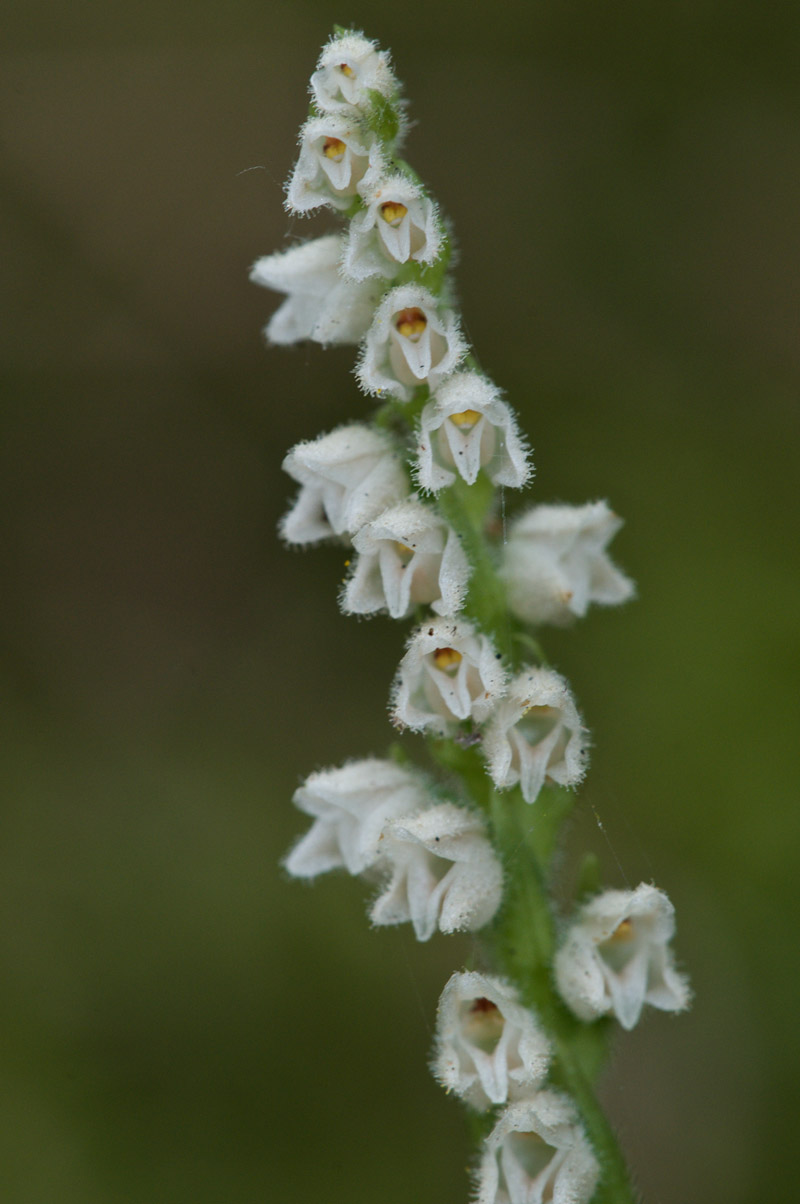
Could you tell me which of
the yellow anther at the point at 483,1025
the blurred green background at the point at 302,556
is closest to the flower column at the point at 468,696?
the yellow anther at the point at 483,1025

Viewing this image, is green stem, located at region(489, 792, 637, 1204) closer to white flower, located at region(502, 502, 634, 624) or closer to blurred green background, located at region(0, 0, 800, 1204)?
white flower, located at region(502, 502, 634, 624)

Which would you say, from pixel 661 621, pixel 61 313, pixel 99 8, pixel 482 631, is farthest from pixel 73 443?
pixel 482 631

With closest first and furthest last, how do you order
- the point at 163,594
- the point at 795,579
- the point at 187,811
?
the point at 795,579 < the point at 187,811 < the point at 163,594

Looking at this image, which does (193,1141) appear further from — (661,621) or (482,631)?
(482,631)

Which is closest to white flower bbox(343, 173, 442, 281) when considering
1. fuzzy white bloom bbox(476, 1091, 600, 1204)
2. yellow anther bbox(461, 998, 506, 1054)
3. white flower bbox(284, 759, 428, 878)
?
white flower bbox(284, 759, 428, 878)

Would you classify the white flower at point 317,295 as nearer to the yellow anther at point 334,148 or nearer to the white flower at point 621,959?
the yellow anther at point 334,148

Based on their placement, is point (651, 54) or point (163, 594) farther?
point (163, 594)
